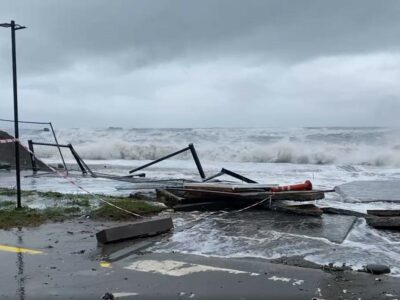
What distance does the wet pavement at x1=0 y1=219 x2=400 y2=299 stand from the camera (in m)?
4.66

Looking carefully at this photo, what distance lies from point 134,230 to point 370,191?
8379 millimetres

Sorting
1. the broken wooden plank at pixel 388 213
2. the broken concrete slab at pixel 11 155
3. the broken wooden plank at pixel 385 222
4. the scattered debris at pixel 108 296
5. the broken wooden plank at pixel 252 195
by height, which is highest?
the broken concrete slab at pixel 11 155

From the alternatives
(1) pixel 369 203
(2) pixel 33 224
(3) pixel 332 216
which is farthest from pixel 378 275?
(1) pixel 369 203

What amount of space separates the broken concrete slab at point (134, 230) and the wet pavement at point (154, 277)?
156mm

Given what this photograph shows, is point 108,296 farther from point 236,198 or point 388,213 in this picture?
point 388,213

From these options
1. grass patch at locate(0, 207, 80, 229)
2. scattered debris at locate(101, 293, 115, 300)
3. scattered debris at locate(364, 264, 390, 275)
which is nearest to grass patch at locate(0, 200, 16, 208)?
grass patch at locate(0, 207, 80, 229)

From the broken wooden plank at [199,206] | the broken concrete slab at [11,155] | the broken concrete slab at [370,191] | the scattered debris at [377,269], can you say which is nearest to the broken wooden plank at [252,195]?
the broken wooden plank at [199,206]

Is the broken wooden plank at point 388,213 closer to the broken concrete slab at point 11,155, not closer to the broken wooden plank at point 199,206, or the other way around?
the broken wooden plank at point 199,206

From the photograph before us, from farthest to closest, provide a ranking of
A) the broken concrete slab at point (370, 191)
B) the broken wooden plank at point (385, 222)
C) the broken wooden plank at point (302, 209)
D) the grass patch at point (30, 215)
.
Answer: the broken concrete slab at point (370, 191), the broken wooden plank at point (302, 209), the grass patch at point (30, 215), the broken wooden plank at point (385, 222)

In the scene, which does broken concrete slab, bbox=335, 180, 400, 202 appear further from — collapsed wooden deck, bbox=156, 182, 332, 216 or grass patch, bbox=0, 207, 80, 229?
grass patch, bbox=0, 207, 80, 229

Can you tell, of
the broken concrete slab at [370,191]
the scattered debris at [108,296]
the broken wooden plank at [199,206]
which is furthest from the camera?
the broken concrete slab at [370,191]

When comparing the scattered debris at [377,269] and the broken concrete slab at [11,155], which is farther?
the broken concrete slab at [11,155]

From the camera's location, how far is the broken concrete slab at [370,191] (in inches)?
456

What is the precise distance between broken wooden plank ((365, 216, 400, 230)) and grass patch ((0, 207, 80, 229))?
16.1 ft
